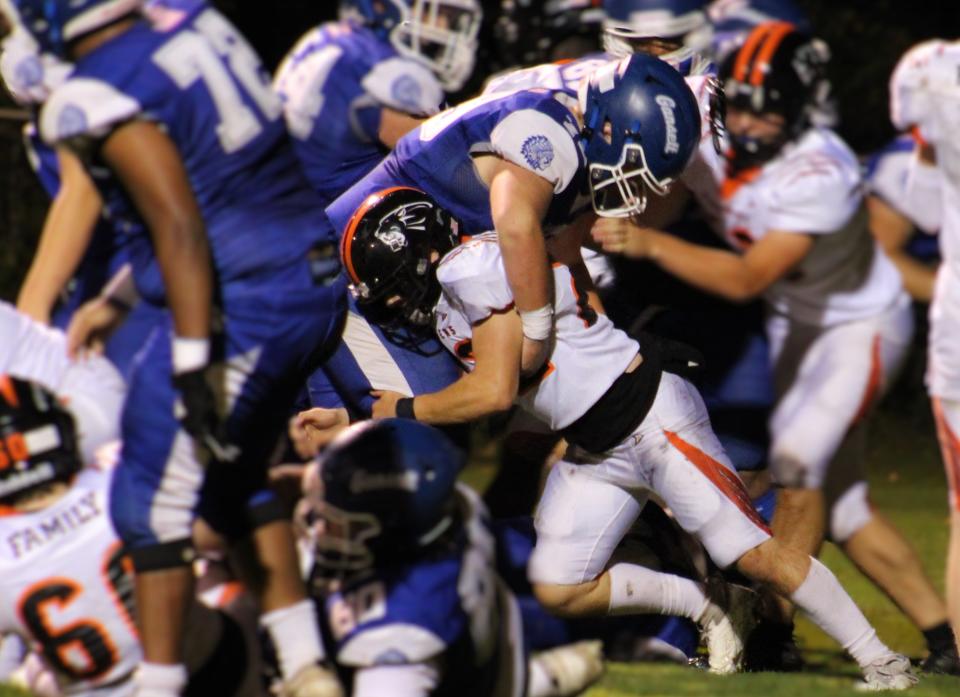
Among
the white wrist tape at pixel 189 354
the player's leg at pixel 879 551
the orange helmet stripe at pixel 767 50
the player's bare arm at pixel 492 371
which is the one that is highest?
the white wrist tape at pixel 189 354

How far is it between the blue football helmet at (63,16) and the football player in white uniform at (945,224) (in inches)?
105

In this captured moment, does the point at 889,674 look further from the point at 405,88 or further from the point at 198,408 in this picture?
the point at 405,88

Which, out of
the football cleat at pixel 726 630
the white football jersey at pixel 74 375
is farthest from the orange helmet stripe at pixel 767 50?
the white football jersey at pixel 74 375

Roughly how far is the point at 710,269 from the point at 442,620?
7.20 feet

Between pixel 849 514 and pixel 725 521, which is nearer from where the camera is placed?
pixel 725 521

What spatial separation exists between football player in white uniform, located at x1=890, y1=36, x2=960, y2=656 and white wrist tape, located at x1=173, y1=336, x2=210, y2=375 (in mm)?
2629

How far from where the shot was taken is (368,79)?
20.5 ft

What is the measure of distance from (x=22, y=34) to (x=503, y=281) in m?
1.42

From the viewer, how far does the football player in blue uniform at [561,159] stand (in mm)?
4582

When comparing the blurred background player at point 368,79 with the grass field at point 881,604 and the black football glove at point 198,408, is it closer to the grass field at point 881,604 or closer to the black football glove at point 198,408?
the grass field at point 881,604

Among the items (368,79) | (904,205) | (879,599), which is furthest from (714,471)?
(879,599)

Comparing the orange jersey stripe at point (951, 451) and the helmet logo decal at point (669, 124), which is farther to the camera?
the orange jersey stripe at point (951, 451)

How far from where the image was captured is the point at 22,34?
3.87 meters

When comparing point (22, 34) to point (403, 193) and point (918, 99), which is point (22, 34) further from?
point (918, 99)
